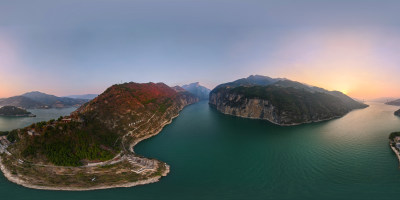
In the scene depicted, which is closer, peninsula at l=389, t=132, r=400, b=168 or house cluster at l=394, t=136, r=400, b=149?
peninsula at l=389, t=132, r=400, b=168

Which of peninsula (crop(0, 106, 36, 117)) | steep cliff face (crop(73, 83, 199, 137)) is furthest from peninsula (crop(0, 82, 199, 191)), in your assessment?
peninsula (crop(0, 106, 36, 117))

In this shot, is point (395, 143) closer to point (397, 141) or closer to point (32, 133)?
point (397, 141)

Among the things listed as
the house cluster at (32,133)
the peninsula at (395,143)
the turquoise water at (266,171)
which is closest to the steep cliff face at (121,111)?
the turquoise water at (266,171)

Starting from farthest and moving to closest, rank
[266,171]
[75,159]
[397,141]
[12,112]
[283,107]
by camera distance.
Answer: [12,112], [283,107], [397,141], [75,159], [266,171]

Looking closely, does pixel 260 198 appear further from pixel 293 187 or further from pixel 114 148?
pixel 114 148

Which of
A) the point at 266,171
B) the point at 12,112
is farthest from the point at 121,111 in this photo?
the point at 12,112

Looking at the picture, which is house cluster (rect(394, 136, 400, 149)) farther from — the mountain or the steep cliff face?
the steep cliff face

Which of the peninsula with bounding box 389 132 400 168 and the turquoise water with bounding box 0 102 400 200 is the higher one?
the peninsula with bounding box 389 132 400 168

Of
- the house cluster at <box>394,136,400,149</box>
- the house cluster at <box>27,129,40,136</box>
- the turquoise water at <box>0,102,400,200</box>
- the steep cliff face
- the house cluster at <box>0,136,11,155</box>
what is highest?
the steep cliff face
